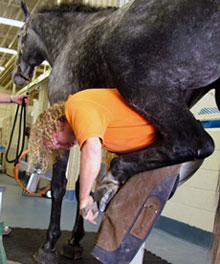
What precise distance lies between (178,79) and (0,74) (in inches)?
506

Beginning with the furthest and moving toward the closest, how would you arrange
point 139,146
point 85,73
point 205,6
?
1. point 85,73
2. point 139,146
3. point 205,6

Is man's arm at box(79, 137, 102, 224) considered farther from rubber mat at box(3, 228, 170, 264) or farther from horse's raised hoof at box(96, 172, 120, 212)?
rubber mat at box(3, 228, 170, 264)

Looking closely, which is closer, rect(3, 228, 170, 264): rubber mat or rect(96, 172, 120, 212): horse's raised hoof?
rect(96, 172, 120, 212): horse's raised hoof

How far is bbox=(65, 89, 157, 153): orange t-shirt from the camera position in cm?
127

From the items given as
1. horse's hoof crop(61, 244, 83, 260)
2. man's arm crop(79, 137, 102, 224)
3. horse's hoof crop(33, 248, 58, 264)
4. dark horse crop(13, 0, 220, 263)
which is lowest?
horse's hoof crop(61, 244, 83, 260)

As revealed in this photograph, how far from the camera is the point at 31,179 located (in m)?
5.25

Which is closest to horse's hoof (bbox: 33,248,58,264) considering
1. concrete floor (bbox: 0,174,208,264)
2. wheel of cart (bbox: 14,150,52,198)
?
concrete floor (bbox: 0,174,208,264)

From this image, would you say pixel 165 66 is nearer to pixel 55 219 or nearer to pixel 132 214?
pixel 132 214

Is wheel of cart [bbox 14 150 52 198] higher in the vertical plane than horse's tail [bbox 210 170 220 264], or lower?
lower

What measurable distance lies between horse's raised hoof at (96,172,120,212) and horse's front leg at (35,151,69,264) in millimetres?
1016

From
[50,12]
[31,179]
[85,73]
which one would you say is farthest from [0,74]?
[85,73]

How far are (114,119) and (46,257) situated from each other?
Answer: 1296 mm

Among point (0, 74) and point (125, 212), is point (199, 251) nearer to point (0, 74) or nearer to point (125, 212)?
point (125, 212)

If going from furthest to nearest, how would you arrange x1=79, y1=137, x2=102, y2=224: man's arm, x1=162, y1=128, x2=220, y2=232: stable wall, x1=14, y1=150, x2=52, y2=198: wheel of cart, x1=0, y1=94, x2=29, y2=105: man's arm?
x1=14, y1=150, x2=52, y2=198: wheel of cart, x1=162, y1=128, x2=220, y2=232: stable wall, x1=0, y1=94, x2=29, y2=105: man's arm, x1=79, y1=137, x2=102, y2=224: man's arm
